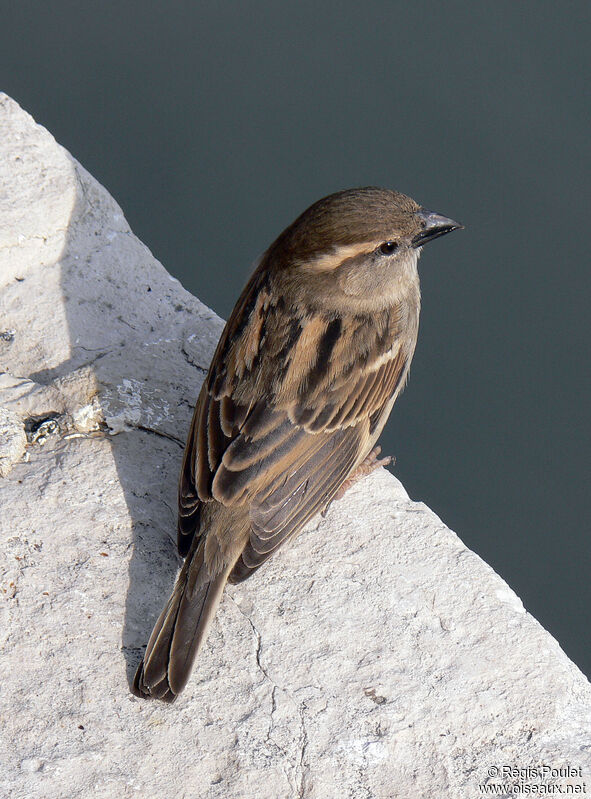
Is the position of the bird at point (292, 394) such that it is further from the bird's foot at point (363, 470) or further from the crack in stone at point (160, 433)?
the crack in stone at point (160, 433)

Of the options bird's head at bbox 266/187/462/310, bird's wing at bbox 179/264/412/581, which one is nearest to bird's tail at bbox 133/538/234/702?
bird's wing at bbox 179/264/412/581

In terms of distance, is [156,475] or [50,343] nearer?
[156,475]

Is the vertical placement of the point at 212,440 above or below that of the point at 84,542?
above

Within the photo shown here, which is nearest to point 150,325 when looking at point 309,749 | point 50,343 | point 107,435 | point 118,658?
point 50,343

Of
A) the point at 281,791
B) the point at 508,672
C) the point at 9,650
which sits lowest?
the point at 9,650

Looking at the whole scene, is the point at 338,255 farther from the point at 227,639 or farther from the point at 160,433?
the point at 227,639

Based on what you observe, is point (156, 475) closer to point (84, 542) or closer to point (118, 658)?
point (84, 542)

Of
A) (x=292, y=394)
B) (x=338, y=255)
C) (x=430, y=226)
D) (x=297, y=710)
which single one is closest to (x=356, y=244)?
(x=338, y=255)
